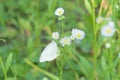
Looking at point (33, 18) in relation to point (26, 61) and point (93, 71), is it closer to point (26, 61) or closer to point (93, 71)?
point (26, 61)

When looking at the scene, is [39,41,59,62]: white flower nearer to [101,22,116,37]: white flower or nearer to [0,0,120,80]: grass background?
[0,0,120,80]: grass background

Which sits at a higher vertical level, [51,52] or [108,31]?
[108,31]

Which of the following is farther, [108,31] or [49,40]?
[49,40]

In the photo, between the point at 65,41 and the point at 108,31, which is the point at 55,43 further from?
the point at 108,31

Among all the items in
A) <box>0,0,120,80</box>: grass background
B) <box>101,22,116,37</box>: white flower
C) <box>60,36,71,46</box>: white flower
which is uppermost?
<box>101,22,116,37</box>: white flower

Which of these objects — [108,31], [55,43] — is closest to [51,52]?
[55,43]

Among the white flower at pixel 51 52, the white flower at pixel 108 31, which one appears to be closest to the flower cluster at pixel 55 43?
the white flower at pixel 51 52

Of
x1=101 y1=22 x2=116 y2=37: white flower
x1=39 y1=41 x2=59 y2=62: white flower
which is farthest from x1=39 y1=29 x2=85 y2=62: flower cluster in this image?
x1=101 y1=22 x2=116 y2=37: white flower

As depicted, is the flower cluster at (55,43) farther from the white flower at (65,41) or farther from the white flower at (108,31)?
the white flower at (108,31)
